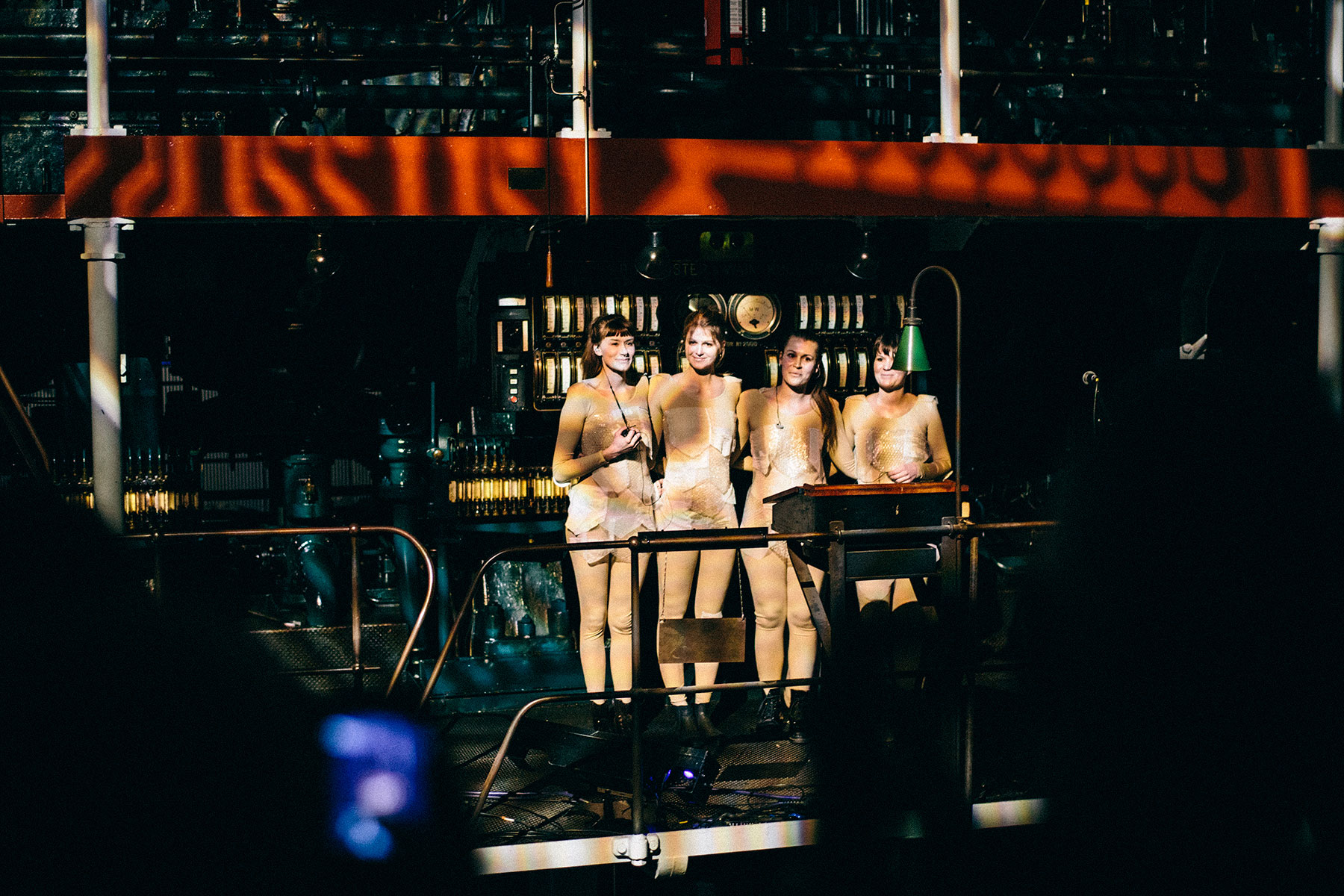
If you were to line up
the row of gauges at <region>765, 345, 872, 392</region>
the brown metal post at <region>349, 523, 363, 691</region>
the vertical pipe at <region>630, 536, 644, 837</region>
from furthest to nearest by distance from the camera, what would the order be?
the row of gauges at <region>765, 345, 872, 392</region>
the brown metal post at <region>349, 523, 363, 691</region>
the vertical pipe at <region>630, 536, 644, 837</region>

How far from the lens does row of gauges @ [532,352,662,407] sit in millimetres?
8062

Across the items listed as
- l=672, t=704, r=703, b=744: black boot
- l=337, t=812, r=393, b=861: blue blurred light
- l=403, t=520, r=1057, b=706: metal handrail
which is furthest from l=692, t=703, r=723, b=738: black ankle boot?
l=337, t=812, r=393, b=861: blue blurred light

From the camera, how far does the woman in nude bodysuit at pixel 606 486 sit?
6.19 m

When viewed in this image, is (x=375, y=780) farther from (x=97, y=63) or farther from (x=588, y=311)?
(x=97, y=63)

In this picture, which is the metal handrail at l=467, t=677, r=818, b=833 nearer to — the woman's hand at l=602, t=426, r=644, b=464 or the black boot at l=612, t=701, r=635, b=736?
the black boot at l=612, t=701, r=635, b=736

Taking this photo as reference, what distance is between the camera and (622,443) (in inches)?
240

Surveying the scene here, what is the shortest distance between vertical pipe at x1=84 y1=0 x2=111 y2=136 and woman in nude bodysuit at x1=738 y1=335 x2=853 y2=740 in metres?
3.73

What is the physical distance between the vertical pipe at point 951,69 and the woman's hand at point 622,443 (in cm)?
264

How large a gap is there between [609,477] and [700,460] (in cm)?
51

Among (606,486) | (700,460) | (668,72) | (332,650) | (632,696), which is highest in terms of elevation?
(668,72)

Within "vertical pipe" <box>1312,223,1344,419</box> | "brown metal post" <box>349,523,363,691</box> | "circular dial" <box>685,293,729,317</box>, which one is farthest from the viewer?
"circular dial" <box>685,293,729,317</box>

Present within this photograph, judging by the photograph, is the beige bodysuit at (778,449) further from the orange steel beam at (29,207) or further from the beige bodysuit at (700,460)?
the orange steel beam at (29,207)

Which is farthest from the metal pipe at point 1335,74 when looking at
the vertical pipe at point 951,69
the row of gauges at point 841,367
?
the row of gauges at point 841,367

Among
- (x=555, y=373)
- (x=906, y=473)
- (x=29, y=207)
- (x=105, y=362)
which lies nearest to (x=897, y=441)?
(x=906, y=473)
